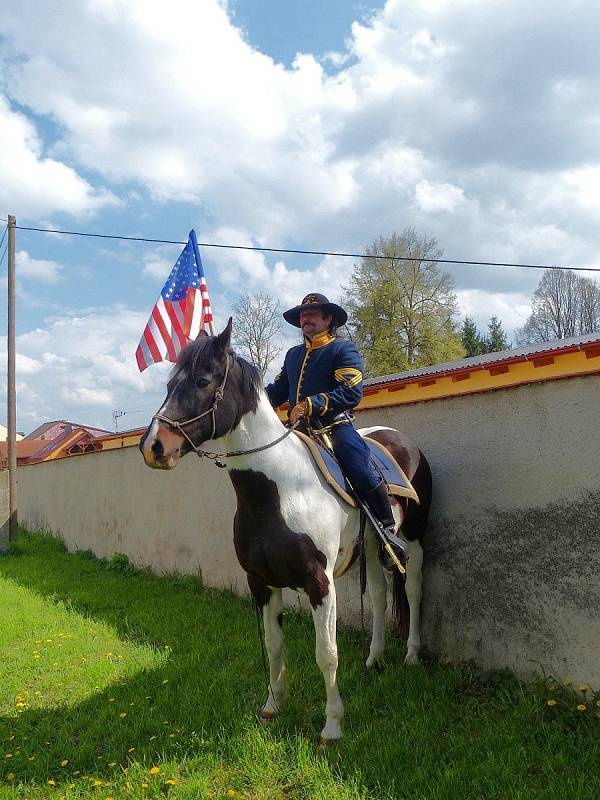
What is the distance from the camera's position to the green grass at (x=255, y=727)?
3.13 metres

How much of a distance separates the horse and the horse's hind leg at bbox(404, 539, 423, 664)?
887 millimetres

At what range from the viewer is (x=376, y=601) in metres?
4.83

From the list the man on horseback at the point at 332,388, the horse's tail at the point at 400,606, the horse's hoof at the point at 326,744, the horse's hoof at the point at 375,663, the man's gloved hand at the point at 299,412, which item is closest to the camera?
the horse's hoof at the point at 326,744

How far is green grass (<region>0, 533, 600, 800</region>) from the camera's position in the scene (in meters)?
3.13

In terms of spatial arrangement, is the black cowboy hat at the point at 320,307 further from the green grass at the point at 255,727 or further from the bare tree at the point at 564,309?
the bare tree at the point at 564,309

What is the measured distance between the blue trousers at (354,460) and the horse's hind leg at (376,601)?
31.0 inches

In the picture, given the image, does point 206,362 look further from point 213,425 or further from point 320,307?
point 320,307

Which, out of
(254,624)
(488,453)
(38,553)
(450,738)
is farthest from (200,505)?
(38,553)

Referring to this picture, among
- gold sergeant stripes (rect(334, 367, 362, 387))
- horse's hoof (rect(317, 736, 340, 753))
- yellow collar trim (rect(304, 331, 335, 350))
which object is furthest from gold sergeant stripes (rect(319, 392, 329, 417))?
horse's hoof (rect(317, 736, 340, 753))

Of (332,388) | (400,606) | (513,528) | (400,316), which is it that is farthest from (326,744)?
(400,316)

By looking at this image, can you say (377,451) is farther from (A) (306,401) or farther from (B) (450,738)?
(B) (450,738)

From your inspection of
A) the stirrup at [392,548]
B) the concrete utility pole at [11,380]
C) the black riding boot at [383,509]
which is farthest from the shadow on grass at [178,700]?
the concrete utility pole at [11,380]

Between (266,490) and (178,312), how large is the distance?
5600 millimetres

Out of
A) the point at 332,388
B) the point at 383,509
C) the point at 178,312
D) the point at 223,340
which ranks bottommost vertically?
the point at 383,509
